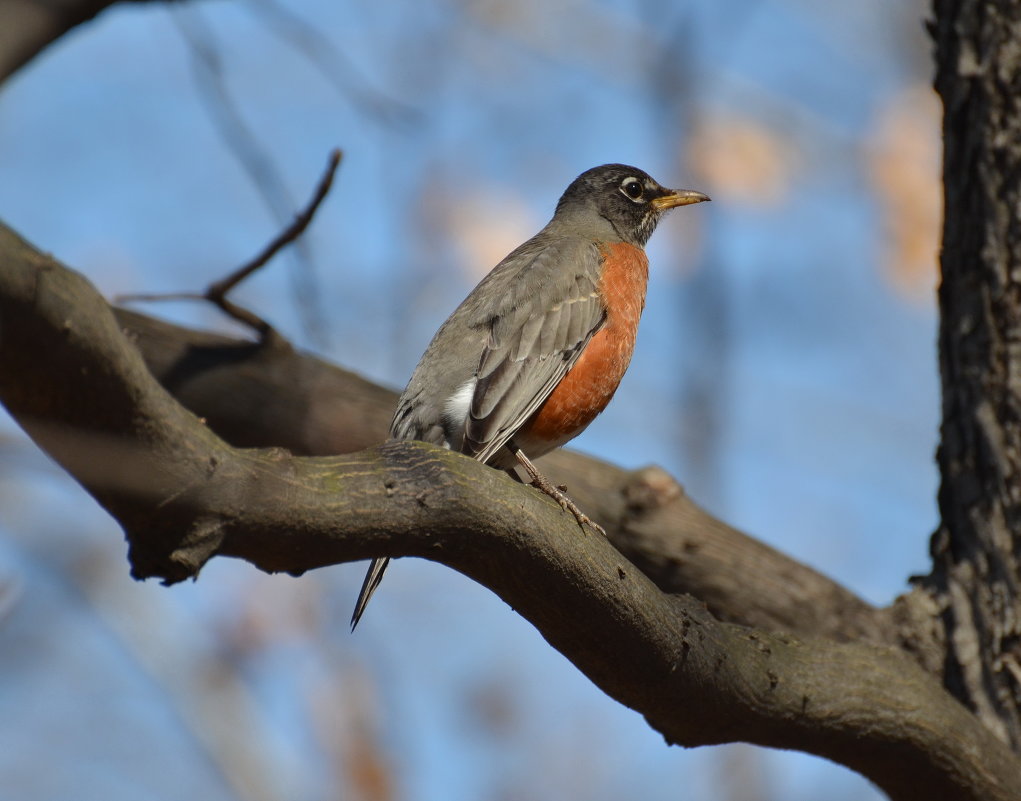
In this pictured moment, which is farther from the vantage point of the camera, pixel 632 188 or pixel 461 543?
pixel 632 188

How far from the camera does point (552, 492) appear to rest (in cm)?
367

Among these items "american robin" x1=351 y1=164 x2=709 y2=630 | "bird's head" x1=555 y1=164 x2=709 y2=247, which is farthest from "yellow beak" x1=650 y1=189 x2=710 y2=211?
"american robin" x1=351 y1=164 x2=709 y2=630

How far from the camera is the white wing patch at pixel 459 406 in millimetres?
4238

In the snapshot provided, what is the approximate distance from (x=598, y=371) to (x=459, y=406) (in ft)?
1.95

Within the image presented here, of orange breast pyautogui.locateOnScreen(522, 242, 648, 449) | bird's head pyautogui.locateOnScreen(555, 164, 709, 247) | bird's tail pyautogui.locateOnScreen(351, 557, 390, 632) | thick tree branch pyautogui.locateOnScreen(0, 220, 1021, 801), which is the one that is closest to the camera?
thick tree branch pyautogui.locateOnScreen(0, 220, 1021, 801)

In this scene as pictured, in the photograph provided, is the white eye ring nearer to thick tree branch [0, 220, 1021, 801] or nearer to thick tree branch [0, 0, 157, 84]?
thick tree branch [0, 0, 157, 84]

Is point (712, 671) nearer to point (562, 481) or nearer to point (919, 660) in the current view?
point (919, 660)

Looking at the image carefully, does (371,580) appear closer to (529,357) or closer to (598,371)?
(529,357)

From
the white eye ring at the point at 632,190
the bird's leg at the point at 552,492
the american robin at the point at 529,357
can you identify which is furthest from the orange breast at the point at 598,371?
the white eye ring at the point at 632,190

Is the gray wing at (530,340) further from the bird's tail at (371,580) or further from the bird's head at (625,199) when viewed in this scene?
the bird's head at (625,199)

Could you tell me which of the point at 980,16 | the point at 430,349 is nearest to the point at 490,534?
the point at 430,349

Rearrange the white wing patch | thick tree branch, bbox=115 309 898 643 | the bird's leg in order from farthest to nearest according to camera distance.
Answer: thick tree branch, bbox=115 309 898 643 < the white wing patch < the bird's leg

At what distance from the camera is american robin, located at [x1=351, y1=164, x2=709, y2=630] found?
167 inches

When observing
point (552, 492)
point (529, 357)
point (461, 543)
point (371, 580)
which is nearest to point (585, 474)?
point (529, 357)
